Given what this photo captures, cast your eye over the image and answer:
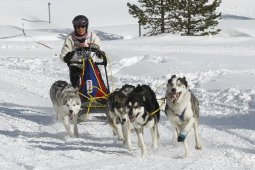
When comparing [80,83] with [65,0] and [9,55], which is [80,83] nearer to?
[9,55]

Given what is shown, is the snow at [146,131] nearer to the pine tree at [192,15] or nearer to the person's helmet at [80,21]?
the person's helmet at [80,21]

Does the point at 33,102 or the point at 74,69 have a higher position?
the point at 74,69

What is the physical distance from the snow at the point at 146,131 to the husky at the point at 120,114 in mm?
133

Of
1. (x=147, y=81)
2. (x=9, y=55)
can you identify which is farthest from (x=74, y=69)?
(x=9, y=55)

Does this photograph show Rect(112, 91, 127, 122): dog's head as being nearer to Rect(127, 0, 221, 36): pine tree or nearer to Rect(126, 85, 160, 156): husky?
Rect(126, 85, 160, 156): husky

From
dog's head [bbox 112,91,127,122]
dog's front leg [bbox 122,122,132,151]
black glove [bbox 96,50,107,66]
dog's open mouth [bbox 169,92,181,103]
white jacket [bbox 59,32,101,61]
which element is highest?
white jacket [bbox 59,32,101,61]

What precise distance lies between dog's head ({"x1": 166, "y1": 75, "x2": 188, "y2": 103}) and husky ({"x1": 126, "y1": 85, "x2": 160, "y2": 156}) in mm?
258

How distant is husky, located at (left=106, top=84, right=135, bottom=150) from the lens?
5.81m

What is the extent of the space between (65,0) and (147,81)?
40.7 meters

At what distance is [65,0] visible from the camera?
165 ft

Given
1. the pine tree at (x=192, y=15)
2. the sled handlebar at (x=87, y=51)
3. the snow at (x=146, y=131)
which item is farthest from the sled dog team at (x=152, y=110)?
the pine tree at (x=192, y=15)

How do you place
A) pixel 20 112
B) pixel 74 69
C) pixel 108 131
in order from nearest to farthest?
pixel 108 131
pixel 74 69
pixel 20 112

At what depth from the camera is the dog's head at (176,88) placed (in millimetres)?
5542

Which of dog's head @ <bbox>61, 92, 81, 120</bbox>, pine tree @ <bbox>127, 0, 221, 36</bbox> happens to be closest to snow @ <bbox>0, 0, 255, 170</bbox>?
dog's head @ <bbox>61, 92, 81, 120</bbox>
